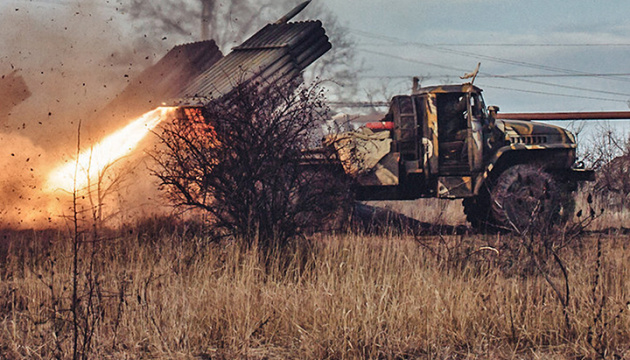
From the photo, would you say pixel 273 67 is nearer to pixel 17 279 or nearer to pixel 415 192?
pixel 415 192

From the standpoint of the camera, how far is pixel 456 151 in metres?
11.8

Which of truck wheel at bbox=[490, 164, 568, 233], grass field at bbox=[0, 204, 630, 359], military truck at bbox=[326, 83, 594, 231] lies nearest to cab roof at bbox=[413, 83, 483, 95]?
military truck at bbox=[326, 83, 594, 231]

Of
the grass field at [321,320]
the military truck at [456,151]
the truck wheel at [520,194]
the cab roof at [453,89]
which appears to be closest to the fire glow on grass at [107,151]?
the military truck at [456,151]

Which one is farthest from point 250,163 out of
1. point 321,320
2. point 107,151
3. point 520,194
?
point 107,151

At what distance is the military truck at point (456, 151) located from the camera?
37.8 feet

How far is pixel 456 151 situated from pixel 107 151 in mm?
7038

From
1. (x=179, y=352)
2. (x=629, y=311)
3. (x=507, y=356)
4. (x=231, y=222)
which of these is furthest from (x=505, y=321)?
(x=231, y=222)

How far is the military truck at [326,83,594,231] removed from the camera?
11523 mm

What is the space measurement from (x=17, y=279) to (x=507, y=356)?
17.1 feet

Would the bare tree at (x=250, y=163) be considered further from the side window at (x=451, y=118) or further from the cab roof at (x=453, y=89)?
the side window at (x=451, y=118)

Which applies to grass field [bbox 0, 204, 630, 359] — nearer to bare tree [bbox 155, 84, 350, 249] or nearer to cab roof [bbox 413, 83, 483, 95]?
bare tree [bbox 155, 84, 350, 249]

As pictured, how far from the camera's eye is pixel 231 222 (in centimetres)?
825

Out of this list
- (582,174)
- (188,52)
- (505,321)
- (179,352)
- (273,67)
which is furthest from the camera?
(188,52)

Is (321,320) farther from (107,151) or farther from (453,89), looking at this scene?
(107,151)
